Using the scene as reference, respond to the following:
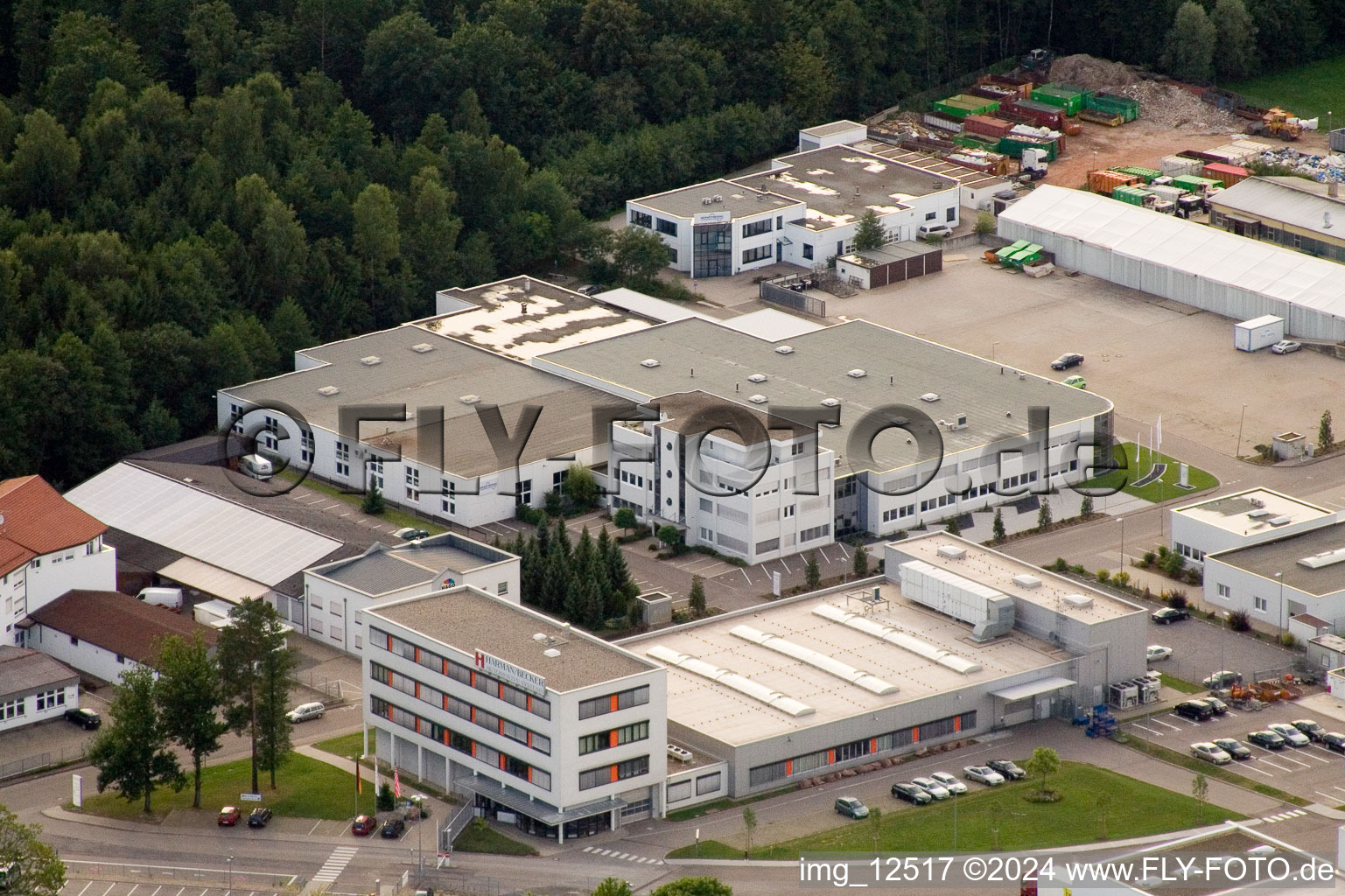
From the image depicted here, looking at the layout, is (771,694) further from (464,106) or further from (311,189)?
(464,106)

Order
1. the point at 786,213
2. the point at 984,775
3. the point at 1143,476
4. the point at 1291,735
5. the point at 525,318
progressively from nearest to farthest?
the point at 984,775, the point at 1291,735, the point at 1143,476, the point at 525,318, the point at 786,213

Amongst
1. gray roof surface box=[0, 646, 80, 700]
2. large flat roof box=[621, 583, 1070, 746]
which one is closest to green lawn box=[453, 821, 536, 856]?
large flat roof box=[621, 583, 1070, 746]

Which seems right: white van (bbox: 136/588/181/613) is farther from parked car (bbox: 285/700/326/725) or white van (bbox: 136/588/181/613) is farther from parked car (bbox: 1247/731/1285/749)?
parked car (bbox: 1247/731/1285/749)

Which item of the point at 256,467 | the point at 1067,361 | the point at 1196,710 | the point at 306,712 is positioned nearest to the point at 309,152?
the point at 256,467

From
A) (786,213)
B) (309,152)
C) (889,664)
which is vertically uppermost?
(309,152)

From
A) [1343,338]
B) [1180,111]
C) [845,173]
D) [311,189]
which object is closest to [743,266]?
[845,173]

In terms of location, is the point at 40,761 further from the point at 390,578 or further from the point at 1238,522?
the point at 1238,522

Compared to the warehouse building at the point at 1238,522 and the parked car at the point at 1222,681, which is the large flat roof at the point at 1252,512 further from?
the parked car at the point at 1222,681
